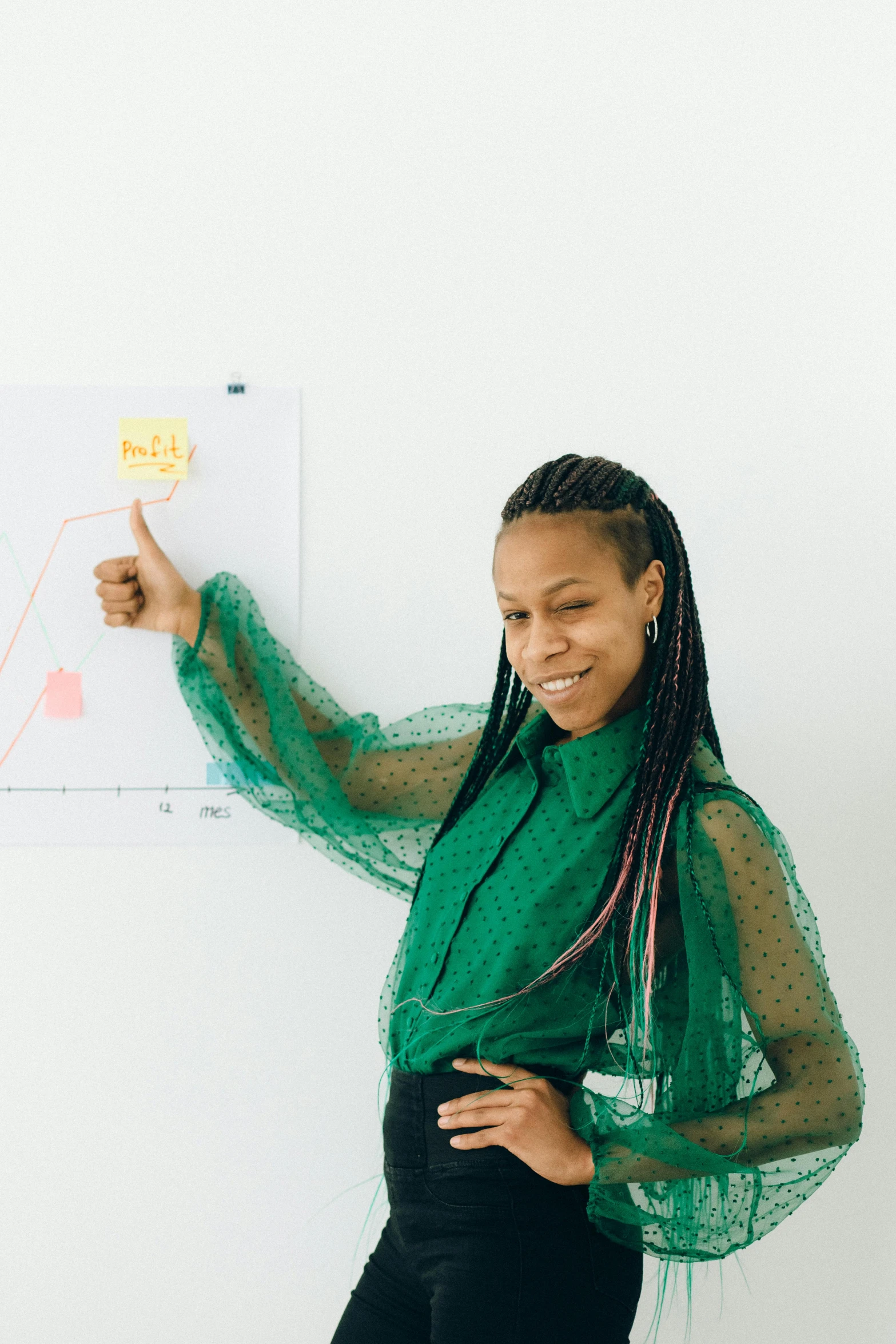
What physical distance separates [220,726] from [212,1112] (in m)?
0.51

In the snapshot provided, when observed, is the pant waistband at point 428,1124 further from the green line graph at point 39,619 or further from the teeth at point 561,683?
the green line graph at point 39,619

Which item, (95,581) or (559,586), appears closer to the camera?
(559,586)

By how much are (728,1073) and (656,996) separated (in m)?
0.09

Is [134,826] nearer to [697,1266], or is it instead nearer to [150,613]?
[150,613]

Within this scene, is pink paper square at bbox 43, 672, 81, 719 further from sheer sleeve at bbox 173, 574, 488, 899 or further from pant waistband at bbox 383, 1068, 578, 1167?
pant waistband at bbox 383, 1068, 578, 1167

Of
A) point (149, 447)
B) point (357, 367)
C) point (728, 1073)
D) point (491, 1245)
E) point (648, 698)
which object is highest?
point (357, 367)

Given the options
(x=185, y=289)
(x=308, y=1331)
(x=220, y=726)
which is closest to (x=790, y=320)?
(x=185, y=289)

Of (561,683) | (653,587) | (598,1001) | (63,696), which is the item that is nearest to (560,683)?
(561,683)

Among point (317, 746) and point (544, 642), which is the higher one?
point (544, 642)

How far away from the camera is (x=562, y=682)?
1018 millimetres

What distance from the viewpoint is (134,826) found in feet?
4.40

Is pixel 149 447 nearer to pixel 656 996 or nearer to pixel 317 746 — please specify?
pixel 317 746

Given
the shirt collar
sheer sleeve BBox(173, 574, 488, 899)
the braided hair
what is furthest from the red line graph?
the shirt collar

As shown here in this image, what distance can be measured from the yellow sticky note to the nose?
1.88 ft
